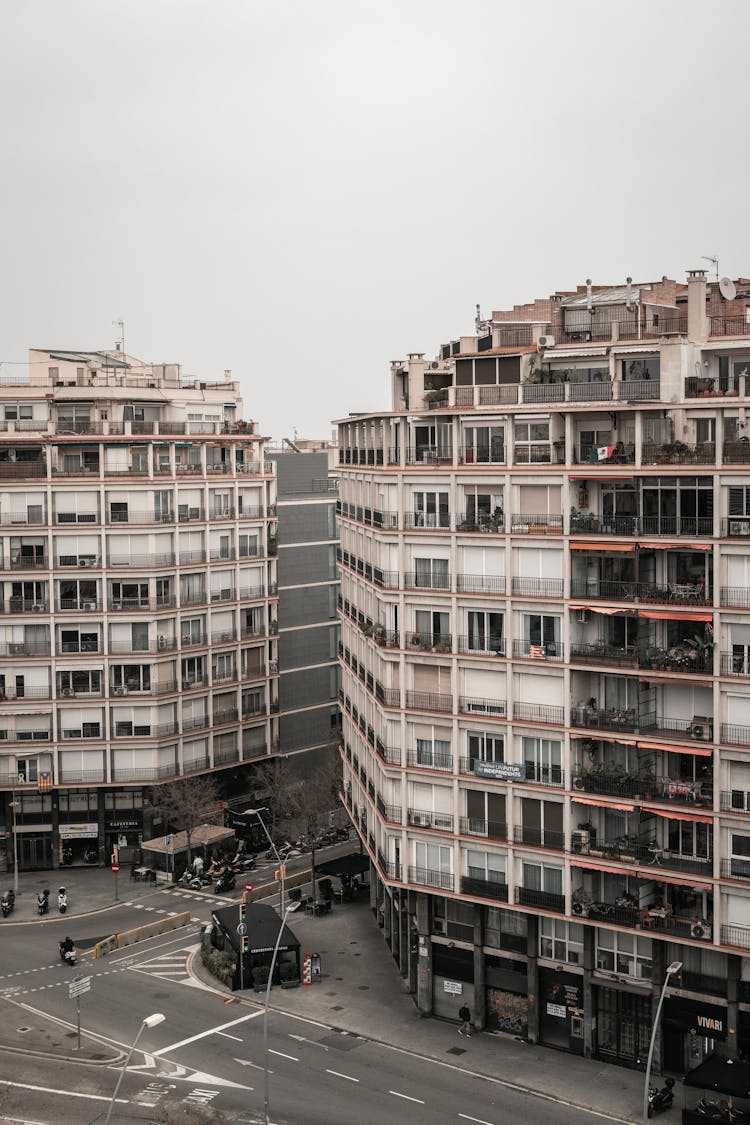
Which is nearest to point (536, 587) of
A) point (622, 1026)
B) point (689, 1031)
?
point (622, 1026)

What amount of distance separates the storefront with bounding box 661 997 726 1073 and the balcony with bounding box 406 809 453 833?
1243 centimetres

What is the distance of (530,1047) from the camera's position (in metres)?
63.1

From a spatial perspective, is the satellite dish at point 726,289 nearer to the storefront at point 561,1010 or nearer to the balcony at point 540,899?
the balcony at point 540,899

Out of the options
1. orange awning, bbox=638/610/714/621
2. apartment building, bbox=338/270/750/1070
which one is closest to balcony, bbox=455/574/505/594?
apartment building, bbox=338/270/750/1070

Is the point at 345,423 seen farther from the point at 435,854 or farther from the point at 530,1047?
the point at 530,1047

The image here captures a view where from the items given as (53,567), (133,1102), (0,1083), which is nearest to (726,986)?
(133,1102)

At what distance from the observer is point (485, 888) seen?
208 ft

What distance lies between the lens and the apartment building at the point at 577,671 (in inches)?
2221

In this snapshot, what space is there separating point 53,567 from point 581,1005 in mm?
47689

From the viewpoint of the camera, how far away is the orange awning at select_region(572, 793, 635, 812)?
5828cm

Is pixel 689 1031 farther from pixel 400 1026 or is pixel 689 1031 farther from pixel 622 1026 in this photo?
pixel 400 1026

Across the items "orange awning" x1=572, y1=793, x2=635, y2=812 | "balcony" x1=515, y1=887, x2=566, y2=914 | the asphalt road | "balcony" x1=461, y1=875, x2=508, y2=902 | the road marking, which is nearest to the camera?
the asphalt road

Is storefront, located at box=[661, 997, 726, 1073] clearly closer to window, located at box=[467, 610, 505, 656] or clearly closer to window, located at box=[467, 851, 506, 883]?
window, located at box=[467, 851, 506, 883]

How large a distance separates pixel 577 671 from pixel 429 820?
10850mm
